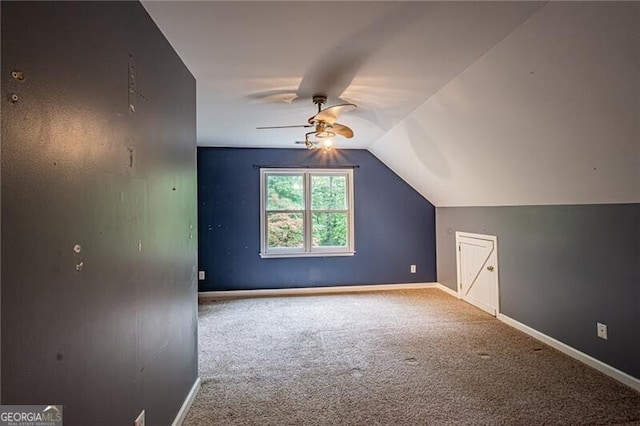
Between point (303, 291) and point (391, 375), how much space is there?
112 inches

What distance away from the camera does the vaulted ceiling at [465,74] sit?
1720mm

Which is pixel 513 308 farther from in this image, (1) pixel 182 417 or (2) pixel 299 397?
(1) pixel 182 417

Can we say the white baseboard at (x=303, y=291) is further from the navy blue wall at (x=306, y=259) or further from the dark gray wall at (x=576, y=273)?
the dark gray wall at (x=576, y=273)

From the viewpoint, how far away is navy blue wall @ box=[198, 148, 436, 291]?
5.22 metres

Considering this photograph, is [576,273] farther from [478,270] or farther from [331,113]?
[331,113]

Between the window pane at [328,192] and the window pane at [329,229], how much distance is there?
15 centimetres

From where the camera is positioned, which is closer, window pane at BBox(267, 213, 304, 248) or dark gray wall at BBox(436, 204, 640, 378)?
dark gray wall at BBox(436, 204, 640, 378)

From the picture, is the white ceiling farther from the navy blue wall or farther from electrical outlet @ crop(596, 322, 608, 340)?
electrical outlet @ crop(596, 322, 608, 340)

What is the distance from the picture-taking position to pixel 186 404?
7.25 ft

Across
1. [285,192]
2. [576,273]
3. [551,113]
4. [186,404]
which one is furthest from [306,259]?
[551,113]

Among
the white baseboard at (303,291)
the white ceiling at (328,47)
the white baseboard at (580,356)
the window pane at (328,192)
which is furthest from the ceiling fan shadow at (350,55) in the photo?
the white baseboard at (303,291)

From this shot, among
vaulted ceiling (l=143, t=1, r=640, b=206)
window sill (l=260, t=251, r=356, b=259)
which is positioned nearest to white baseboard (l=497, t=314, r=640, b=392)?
vaulted ceiling (l=143, t=1, r=640, b=206)

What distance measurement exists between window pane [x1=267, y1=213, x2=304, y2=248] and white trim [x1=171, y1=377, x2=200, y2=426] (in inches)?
118

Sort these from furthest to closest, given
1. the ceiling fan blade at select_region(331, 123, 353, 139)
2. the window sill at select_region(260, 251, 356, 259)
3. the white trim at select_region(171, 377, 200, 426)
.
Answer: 1. the window sill at select_region(260, 251, 356, 259)
2. the ceiling fan blade at select_region(331, 123, 353, 139)
3. the white trim at select_region(171, 377, 200, 426)
